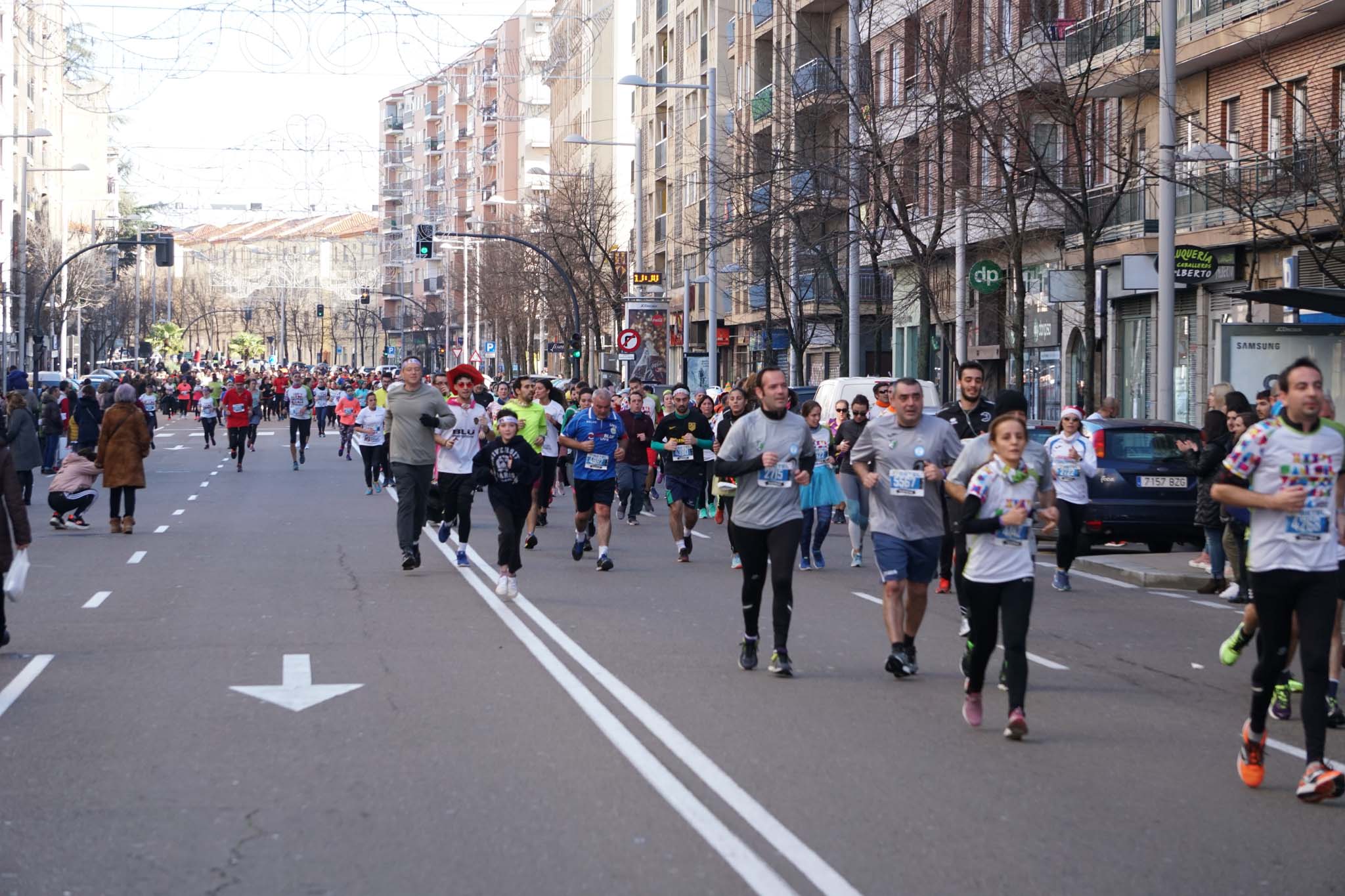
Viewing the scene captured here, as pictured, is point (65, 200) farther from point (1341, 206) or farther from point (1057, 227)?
point (1341, 206)

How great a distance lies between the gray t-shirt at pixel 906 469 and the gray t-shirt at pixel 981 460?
108cm

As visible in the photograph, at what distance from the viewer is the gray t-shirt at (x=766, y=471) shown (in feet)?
36.2

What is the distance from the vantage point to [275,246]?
16075cm

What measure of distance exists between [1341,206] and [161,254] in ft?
131

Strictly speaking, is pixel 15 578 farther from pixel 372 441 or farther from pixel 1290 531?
pixel 372 441

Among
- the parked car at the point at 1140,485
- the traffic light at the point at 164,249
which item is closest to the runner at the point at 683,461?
the parked car at the point at 1140,485

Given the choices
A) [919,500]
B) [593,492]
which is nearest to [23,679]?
[919,500]

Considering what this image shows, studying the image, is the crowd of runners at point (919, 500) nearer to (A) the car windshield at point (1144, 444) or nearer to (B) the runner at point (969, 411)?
(B) the runner at point (969, 411)

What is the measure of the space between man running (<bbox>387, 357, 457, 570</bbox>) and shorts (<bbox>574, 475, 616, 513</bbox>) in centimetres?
177

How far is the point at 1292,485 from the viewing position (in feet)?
25.4

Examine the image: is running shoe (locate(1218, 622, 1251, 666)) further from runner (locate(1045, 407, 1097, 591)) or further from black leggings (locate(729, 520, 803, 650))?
runner (locate(1045, 407, 1097, 591))

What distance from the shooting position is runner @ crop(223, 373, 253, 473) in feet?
126

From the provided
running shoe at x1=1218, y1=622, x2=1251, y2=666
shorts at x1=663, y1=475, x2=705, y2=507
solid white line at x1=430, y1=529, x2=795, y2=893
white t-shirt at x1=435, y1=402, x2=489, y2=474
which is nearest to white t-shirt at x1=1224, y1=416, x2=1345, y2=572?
running shoe at x1=1218, y1=622, x2=1251, y2=666

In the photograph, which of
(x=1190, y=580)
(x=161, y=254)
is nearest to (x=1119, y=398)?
(x=1190, y=580)
